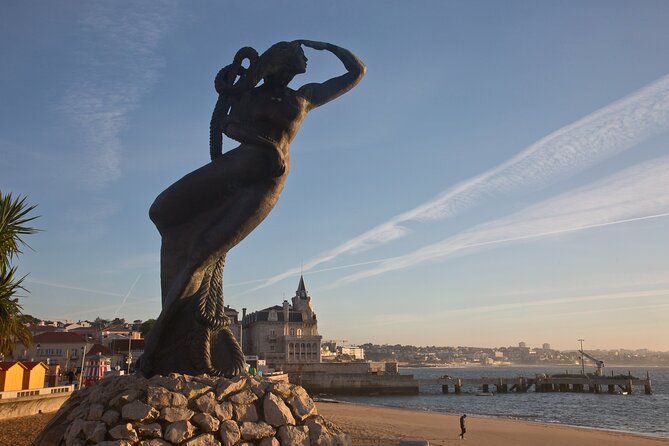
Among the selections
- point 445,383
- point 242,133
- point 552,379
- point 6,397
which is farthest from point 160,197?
point 552,379

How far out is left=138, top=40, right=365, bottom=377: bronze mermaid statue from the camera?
709 centimetres

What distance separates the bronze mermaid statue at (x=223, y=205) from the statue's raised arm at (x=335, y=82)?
1 cm

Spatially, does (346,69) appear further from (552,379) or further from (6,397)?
(552,379)

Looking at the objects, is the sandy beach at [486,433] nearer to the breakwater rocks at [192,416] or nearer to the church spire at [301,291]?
the breakwater rocks at [192,416]

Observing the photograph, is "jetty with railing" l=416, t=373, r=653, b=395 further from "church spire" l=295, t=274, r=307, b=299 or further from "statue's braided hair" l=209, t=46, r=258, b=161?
"statue's braided hair" l=209, t=46, r=258, b=161

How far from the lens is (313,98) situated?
25.6ft

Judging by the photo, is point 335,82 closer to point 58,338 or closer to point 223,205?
point 223,205

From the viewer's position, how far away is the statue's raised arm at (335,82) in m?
7.82

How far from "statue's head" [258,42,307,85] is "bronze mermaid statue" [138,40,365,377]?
0.04 ft

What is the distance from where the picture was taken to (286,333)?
3164 inches

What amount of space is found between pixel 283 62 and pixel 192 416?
15.2 feet

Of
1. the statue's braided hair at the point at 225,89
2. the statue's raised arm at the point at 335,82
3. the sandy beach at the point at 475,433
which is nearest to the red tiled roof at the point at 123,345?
the sandy beach at the point at 475,433

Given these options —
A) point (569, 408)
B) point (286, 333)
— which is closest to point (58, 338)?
point (286, 333)

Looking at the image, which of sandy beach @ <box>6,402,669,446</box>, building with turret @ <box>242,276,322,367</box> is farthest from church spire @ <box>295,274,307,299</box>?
sandy beach @ <box>6,402,669,446</box>
